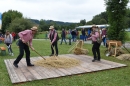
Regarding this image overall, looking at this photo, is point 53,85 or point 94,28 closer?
point 53,85

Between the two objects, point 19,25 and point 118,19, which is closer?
point 118,19

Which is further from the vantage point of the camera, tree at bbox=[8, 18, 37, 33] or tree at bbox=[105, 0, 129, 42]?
tree at bbox=[8, 18, 37, 33]

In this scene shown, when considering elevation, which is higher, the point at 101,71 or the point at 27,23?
the point at 27,23

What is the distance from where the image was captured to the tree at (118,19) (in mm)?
11383

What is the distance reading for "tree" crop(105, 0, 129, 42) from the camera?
1138 centimetres

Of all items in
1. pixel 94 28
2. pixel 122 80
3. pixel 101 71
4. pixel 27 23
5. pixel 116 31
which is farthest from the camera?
pixel 27 23

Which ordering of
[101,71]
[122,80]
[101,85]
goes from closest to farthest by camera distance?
[101,85], [122,80], [101,71]

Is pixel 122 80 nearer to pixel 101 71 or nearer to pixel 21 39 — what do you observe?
pixel 101 71

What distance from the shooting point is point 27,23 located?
3722 cm

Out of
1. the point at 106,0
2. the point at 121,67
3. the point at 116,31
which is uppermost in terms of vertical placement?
the point at 106,0


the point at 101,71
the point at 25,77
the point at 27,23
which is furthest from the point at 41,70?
the point at 27,23

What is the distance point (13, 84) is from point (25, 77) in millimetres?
563

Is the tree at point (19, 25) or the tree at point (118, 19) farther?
the tree at point (19, 25)

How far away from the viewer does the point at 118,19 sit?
11523 millimetres
